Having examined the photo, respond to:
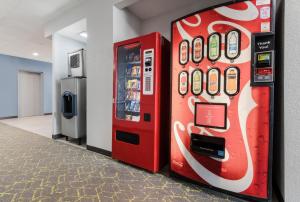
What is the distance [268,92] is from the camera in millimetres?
1505

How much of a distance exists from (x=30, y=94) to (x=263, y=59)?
9.50 meters

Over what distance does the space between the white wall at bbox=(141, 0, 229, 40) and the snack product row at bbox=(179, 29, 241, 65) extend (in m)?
1.15

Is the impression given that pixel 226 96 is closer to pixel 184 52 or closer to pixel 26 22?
pixel 184 52

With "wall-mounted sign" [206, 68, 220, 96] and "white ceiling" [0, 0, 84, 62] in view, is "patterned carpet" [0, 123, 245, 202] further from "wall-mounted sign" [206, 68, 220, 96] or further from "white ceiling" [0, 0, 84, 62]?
"white ceiling" [0, 0, 84, 62]

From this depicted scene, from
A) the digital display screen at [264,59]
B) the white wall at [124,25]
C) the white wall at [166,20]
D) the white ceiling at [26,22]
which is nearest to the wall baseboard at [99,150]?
the white wall at [124,25]

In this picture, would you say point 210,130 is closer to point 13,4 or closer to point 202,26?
point 202,26

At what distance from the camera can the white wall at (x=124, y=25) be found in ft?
9.13

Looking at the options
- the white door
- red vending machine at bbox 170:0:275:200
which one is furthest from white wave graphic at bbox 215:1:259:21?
the white door

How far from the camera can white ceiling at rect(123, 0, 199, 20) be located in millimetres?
2717

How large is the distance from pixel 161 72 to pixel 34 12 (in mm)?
3491

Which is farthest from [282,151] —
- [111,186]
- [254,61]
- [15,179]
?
[15,179]

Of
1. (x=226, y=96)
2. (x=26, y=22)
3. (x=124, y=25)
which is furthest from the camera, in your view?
(x=26, y=22)

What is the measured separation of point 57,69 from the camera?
13.1ft
